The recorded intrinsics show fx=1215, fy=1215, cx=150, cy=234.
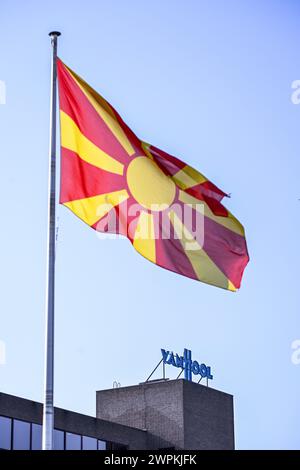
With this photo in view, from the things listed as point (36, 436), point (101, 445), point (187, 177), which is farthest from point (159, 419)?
point (187, 177)

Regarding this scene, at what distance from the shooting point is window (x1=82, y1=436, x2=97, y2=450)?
68.2m

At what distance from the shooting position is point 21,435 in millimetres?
61844

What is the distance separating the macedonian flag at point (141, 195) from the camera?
27.2 metres

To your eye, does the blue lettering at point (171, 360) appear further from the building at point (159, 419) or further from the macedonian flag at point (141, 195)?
the macedonian flag at point (141, 195)

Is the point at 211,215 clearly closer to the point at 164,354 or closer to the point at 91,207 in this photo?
the point at 91,207

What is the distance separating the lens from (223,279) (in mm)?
28719

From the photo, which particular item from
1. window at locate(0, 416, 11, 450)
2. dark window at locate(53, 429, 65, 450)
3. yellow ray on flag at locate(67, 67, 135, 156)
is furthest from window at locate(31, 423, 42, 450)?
yellow ray on flag at locate(67, 67, 135, 156)

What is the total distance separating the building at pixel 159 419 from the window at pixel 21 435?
18.6ft

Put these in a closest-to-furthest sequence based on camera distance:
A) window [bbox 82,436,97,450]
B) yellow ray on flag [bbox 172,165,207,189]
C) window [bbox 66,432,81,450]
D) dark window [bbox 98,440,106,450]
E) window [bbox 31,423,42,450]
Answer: yellow ray on flag [bbox 172,165,207,189]
window [bbox 31,423,42,450]
window [bbox 66,432,81,450]
window [bbox 82,436,97,450]
dark window [bbox 98,440,106,450]

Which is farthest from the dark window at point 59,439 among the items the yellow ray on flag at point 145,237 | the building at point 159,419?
the yellow ray on flag at point 145,237

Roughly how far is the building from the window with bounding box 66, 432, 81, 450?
0.40 ft

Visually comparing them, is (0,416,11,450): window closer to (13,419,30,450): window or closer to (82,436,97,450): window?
(13,419,30,450): window
